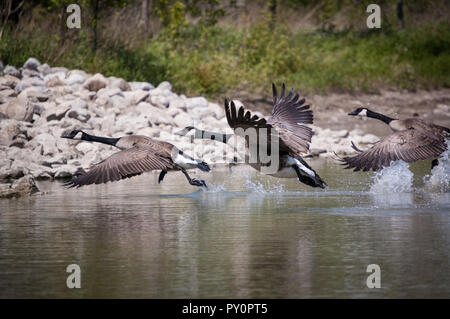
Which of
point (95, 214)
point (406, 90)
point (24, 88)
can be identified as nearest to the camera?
point (95, 214)

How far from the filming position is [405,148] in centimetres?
1123

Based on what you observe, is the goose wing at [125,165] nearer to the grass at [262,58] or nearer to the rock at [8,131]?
the rock at [8,131]

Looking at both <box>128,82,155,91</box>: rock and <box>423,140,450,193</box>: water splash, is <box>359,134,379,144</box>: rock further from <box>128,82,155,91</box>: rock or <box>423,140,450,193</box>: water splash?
<box>423,140,450,193</box>: water splash

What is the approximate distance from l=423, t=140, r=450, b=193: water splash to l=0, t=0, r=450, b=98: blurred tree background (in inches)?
518

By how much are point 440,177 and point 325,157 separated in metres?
5.59

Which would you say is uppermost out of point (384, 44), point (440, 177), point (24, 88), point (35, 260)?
point (384, 44)

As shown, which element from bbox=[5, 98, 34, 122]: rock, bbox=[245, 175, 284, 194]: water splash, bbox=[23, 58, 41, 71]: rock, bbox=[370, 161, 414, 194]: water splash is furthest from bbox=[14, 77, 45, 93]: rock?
bbox=[370, 161, 414, 194]: water splash

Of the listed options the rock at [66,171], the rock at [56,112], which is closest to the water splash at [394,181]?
the rock at [66,171]

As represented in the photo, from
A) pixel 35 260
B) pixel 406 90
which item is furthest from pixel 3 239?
pixel 406 90

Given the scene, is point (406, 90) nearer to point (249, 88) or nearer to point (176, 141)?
point (249, 88)

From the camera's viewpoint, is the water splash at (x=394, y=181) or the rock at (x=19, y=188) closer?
the rock at (x=19, y=188)

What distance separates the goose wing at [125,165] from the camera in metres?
10.1

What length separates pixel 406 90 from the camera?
29125mm

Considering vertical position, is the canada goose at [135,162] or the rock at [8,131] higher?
the rock at [8,131]
